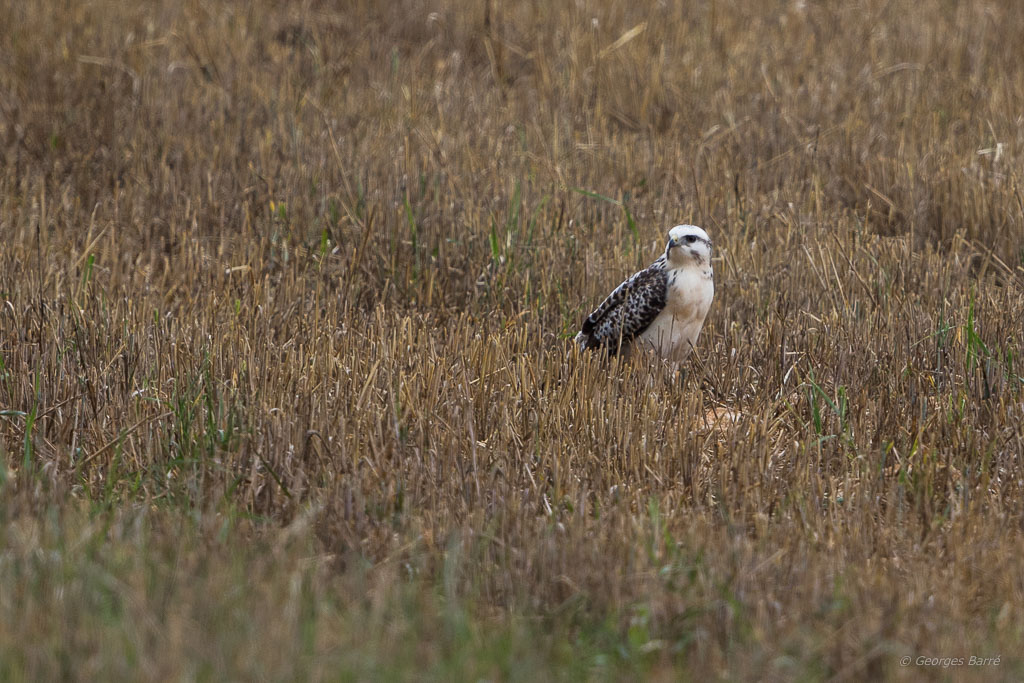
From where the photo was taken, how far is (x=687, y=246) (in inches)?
223

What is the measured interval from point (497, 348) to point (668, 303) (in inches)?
39.5

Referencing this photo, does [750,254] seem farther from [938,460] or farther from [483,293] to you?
[938,460]

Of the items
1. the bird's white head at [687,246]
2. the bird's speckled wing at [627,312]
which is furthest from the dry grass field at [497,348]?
the bird's white head at [687,246]

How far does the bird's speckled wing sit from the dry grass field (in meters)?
0.20

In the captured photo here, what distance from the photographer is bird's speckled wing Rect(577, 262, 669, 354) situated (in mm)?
5648

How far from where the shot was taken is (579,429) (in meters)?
4.65

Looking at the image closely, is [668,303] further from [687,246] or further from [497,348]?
[497,348]

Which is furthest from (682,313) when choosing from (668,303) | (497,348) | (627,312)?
(497,348)

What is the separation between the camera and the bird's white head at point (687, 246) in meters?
5.62

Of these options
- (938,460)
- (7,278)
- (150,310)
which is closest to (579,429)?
(938,460)

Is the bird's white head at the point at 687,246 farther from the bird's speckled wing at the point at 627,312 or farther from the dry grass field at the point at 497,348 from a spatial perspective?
the dry grass field at the point at 497,348

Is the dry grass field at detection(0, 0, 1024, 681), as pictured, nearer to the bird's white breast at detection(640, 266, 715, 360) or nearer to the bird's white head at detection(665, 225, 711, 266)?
the bird's white breast at detection(640, 266, 715, 360)

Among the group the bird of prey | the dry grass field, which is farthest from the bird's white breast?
the dry grass field

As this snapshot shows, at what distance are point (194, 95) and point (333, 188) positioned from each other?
2.03m
